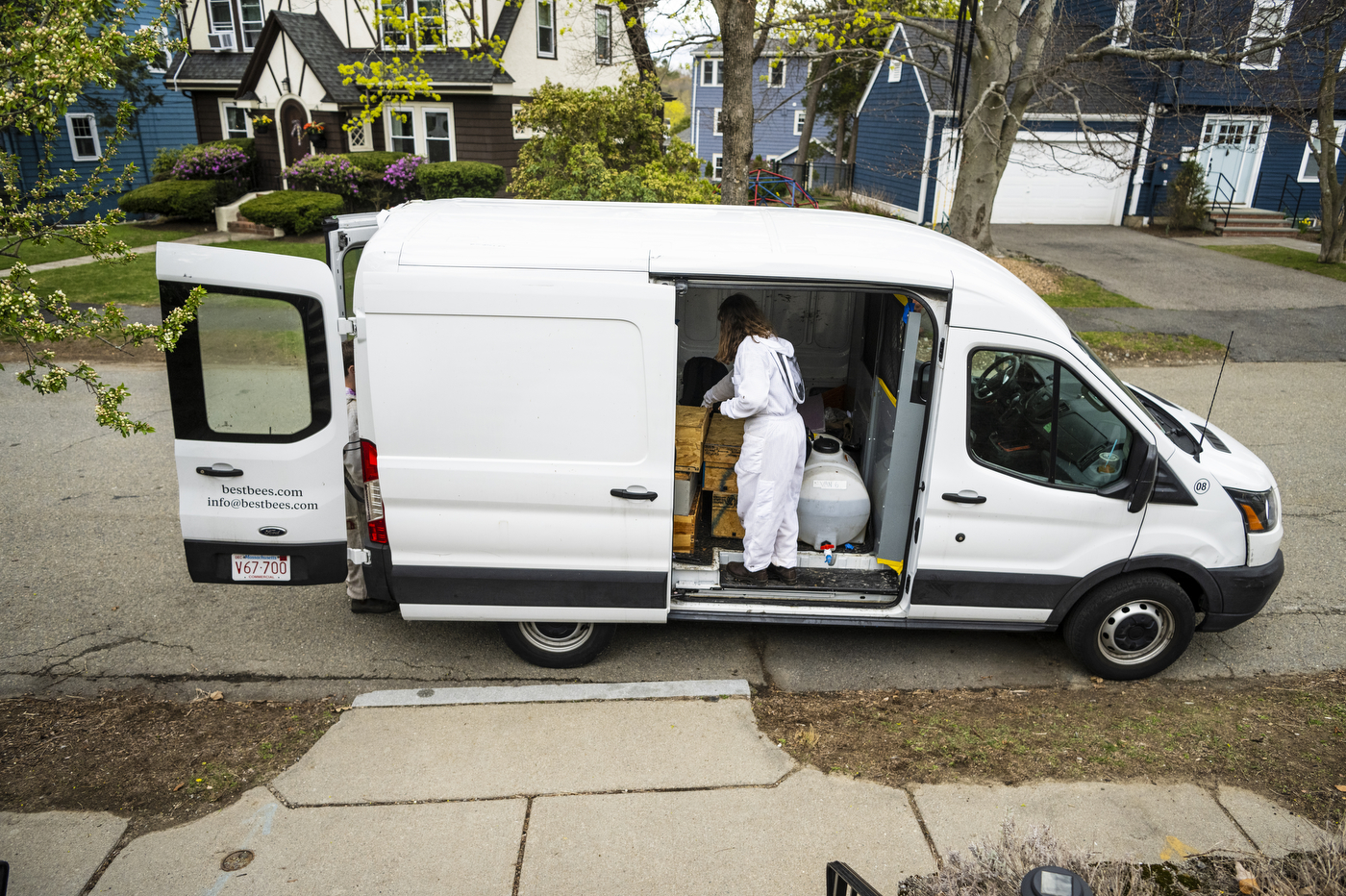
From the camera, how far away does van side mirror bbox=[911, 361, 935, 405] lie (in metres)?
4.71

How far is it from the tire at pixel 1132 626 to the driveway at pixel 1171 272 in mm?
9699

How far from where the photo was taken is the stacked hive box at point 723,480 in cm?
541

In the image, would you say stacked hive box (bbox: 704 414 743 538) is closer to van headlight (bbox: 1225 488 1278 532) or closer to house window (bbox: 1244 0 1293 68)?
van headlight (bbox: 1225 488 1278 532)

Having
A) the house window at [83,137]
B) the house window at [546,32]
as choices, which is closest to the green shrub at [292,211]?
the house window at [546,32]

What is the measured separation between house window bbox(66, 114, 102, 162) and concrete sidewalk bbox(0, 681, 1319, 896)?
87.7ft

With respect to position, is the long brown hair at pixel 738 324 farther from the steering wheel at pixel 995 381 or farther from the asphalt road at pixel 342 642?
the asphalt road at pixel 342 642

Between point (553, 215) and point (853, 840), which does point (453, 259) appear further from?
point (853, 840)

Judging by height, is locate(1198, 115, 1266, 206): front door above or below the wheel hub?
above

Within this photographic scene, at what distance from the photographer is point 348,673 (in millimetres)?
5094

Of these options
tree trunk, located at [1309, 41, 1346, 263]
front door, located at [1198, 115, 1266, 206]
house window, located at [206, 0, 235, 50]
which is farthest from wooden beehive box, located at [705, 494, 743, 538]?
house window, located at [206, 0, 235, 50]

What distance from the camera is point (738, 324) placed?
199 inches

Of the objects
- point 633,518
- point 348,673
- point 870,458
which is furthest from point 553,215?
point 348,673

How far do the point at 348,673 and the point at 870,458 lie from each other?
344 cm

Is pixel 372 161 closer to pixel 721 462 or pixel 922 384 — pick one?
pixel 721 462
